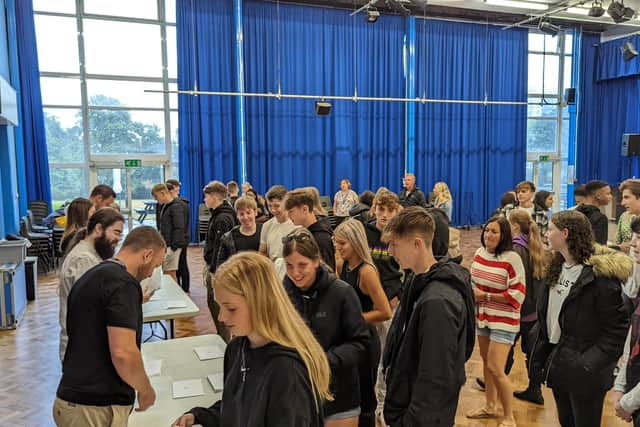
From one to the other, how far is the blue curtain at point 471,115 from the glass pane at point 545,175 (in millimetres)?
1282

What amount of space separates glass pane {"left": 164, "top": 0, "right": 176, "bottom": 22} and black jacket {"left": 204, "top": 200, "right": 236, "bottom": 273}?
8.57m

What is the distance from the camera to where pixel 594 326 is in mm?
2309

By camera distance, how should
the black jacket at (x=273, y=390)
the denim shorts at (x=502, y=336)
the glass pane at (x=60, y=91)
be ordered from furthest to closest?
the glass pane at (x=60, y=91)
the denim shorts at (x=502, y=336)
the black jacket at (x=273, y=390)

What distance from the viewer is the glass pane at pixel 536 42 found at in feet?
49.0

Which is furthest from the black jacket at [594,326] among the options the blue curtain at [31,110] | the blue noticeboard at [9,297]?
the blue curtain at [31,110]

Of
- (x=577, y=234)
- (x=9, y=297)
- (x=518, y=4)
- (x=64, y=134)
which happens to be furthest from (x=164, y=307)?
(x=518, y=4)

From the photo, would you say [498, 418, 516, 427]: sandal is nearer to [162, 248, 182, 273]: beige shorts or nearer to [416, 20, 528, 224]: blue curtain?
[162, 248, 182, 273]: beige shorts

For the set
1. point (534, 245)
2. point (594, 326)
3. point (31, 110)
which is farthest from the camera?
point (31, 110)

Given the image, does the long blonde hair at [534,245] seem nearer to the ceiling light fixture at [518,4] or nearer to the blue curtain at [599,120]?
the ceiling light fixture at [518,4]

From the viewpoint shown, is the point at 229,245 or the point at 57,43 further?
the point at 57,43

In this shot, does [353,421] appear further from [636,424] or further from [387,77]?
[387,77]

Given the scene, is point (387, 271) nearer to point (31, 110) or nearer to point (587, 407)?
point (587, 407)

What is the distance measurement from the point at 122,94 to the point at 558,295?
445 inches

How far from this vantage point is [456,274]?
1.76 meters
